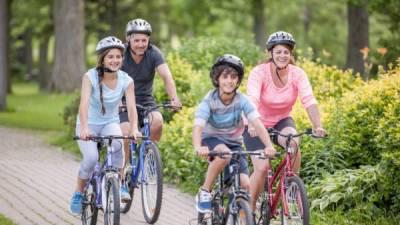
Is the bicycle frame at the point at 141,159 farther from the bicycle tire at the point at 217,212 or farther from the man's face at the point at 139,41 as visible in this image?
the bicycle tire at the point at 217,212

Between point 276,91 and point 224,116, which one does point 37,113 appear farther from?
point 224,116

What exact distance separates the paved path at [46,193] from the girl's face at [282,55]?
222cm

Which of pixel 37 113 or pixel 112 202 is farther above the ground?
pixel 37 113

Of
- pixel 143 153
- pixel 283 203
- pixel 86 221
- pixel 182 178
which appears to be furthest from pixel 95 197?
pixel 182 178

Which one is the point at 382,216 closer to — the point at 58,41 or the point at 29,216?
the point at 29,216

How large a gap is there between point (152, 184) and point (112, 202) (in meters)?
1.32

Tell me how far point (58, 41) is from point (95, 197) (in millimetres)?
20932

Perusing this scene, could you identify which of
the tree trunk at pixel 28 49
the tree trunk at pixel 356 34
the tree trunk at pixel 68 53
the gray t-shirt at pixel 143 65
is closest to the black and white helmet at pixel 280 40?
the gray t-shirt at pixel 143 65

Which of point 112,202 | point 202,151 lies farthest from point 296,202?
point 112,202

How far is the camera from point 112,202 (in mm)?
7930

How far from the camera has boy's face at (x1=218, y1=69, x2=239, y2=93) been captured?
23.8ft

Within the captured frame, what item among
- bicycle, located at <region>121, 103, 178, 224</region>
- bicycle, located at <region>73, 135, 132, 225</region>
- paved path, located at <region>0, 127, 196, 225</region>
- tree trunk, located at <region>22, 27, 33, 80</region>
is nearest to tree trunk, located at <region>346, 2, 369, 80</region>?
paved path, located at <region>0, 127, 196, 225</region>

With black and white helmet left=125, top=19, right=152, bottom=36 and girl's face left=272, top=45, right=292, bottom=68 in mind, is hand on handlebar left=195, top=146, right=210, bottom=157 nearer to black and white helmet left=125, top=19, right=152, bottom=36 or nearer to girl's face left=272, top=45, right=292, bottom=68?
girl's face left=272, top=45, right=292, bottom=68

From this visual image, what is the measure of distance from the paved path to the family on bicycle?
0.68 meters
